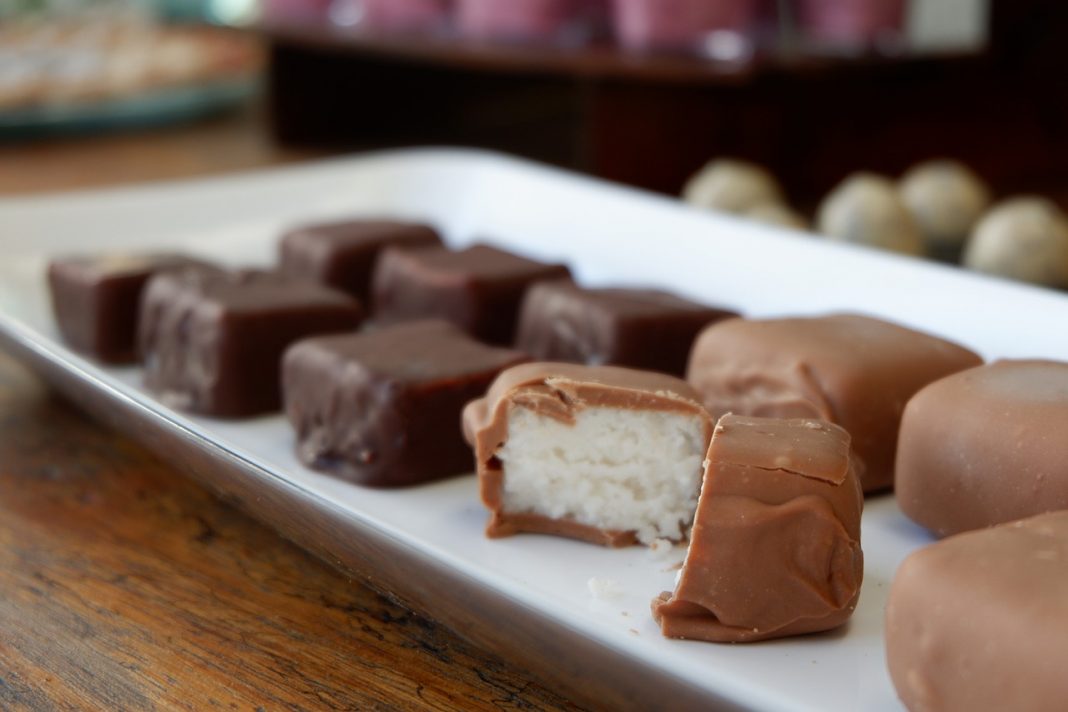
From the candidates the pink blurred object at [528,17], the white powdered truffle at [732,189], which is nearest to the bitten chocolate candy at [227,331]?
the white powdered truffle at [732,189]

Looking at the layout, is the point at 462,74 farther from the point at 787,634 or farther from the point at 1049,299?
the point at 787,634

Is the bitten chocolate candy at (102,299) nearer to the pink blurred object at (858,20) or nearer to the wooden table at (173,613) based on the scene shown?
the wooden table at (173,613)

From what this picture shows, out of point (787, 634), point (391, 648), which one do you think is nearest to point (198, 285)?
point (391, 648)

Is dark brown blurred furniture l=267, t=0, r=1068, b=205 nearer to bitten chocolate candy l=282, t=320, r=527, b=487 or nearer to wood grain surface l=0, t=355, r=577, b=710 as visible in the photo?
bitten chocolate candy l=282, t=320, r=527, b=487

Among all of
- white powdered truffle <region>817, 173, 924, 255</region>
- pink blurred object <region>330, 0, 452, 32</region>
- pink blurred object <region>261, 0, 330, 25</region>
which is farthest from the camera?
pink blurred object <region>261, 0, 330, 25</region>

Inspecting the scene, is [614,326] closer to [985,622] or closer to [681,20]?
[985,622]

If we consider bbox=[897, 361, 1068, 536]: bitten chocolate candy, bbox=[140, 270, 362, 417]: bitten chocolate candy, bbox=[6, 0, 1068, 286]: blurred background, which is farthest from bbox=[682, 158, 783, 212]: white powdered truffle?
bbox=[897, 361, 1068, 536]: bitten chocolate candy
